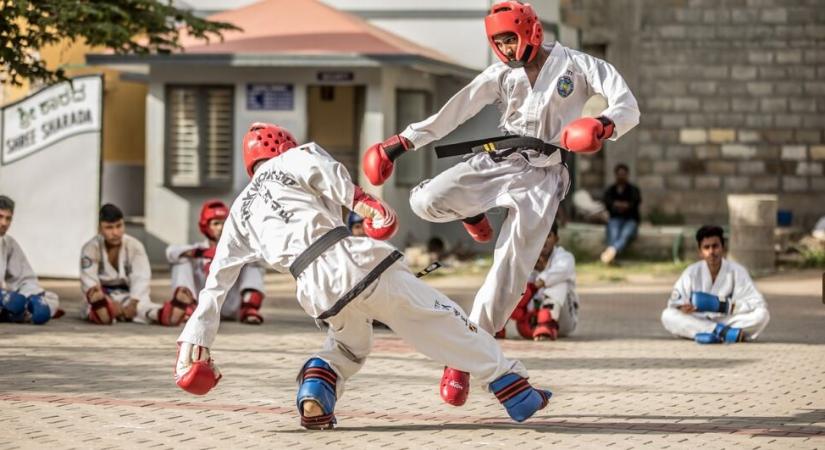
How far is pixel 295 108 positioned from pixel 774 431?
14.1m

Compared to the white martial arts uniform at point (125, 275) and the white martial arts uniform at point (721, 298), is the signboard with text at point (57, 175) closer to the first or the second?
the white martial arts uniform at point (125, 275)

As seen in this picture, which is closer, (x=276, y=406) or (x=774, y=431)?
(x=774, y=431)

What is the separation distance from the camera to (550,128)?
851 cm

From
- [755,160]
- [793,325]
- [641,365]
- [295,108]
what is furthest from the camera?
[755,160]

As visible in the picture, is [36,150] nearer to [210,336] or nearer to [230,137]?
[230,137]

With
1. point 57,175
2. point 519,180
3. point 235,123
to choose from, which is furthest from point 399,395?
point 235,123

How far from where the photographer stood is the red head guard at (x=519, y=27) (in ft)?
27.4

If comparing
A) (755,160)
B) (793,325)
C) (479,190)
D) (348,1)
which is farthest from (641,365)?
(755,160)

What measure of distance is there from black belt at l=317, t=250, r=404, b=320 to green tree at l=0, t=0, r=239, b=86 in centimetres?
781

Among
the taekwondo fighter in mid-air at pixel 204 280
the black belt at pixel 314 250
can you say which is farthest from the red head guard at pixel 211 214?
the black belt at pixel 314 250

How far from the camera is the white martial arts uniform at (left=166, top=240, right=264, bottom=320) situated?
1369 centimetres

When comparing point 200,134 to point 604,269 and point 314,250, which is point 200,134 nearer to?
point 604,269

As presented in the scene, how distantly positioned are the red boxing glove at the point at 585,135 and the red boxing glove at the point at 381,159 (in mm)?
953

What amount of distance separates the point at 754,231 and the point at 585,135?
1362 centimetres
